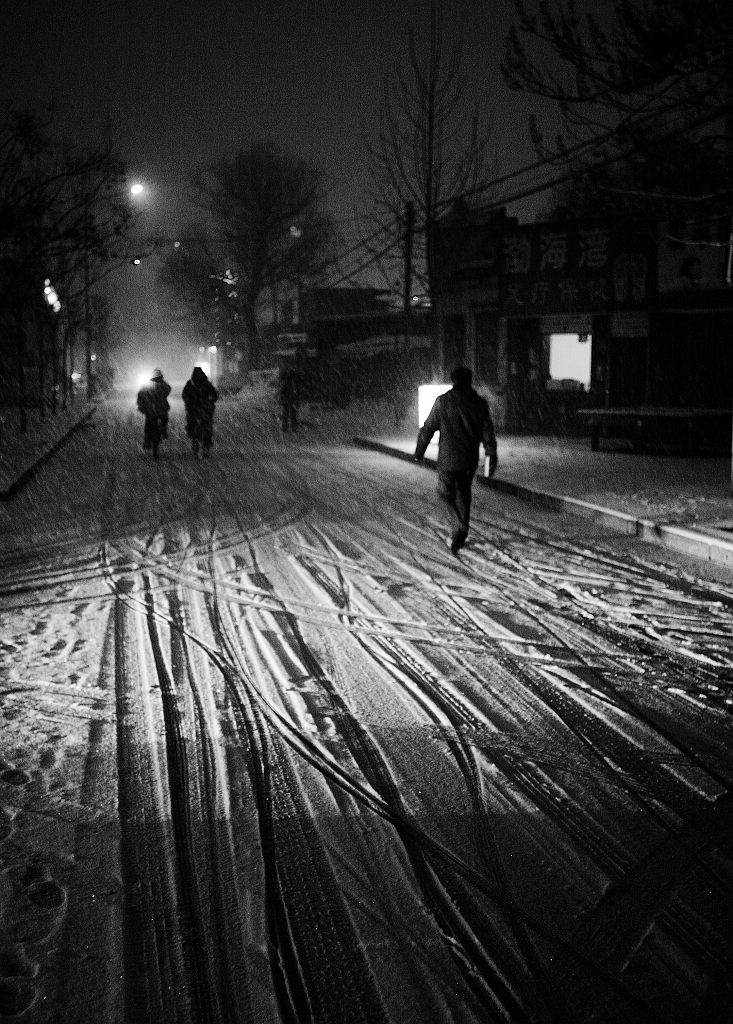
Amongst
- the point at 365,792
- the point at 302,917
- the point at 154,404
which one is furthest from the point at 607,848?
the point at 154,404

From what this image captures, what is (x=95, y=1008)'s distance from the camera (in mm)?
2945

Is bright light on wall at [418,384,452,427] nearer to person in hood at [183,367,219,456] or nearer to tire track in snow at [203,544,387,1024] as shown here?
person in hood at [183,367,219,456]

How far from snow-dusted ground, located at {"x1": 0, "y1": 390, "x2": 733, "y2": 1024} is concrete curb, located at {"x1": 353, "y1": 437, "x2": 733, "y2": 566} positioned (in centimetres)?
90

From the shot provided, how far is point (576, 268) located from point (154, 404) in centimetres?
1072

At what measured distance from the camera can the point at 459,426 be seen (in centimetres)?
1056

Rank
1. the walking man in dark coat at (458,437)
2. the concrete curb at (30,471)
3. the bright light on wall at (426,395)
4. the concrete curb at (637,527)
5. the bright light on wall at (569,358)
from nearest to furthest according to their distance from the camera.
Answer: the concrete curb at (637,527), the walking man in dark coat at (458,437), the concrete curb at (30,471), the bright light on wall at (426,395), the bright light on wall at (569,358)

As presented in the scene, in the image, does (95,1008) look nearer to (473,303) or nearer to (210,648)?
(210,648)

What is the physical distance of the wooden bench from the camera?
21.6 metres

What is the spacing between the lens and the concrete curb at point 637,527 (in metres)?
10.1

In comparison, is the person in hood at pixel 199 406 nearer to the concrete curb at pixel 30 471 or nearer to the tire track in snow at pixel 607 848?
the concrete curb at pixel 30 471

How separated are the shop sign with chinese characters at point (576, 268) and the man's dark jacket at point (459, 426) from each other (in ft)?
48.7

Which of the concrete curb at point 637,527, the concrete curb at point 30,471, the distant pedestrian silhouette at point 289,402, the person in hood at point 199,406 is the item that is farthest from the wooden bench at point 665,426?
the distant pedestrian silhouette at point 289,402

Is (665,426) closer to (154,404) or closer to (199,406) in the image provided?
(199,406)

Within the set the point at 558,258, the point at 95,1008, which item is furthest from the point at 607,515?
the point at 558,258
